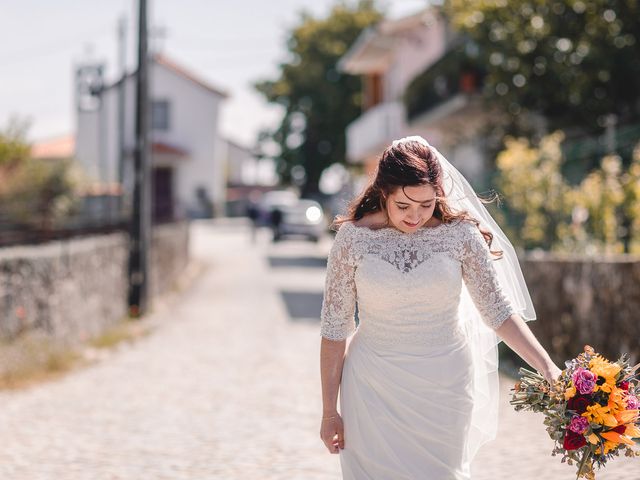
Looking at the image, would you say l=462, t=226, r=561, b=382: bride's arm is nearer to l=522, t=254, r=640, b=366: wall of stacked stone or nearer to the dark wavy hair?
the dark wavy hair

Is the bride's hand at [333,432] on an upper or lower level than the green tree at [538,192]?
lower

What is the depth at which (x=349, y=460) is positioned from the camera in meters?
4.11

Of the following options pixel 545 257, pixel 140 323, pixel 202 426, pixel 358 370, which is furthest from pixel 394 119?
pixel 358 370

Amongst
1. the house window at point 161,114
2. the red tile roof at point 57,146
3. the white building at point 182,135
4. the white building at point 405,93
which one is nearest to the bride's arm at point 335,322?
the white building at point 405,93

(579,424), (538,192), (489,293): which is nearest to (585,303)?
(538,192)

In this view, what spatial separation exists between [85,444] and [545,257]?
5.90 meters

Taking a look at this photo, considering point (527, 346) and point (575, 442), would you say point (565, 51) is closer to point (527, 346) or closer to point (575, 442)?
point (527, 346)

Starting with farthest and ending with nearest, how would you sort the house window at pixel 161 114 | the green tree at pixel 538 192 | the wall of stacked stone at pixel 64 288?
1. the house window at pixel 161 114
2. the green tree at pixel 538 192
3. the wall of stacked stone at pixel 64 288

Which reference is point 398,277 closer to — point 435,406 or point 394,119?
point 435,406

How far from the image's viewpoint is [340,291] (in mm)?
4082

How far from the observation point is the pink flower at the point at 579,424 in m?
3.65

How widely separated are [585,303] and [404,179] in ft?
21.9

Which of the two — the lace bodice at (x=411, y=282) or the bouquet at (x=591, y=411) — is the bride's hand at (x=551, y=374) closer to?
the bouquet at (x=591, y=411)

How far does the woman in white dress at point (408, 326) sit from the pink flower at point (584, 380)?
161 millimetres
